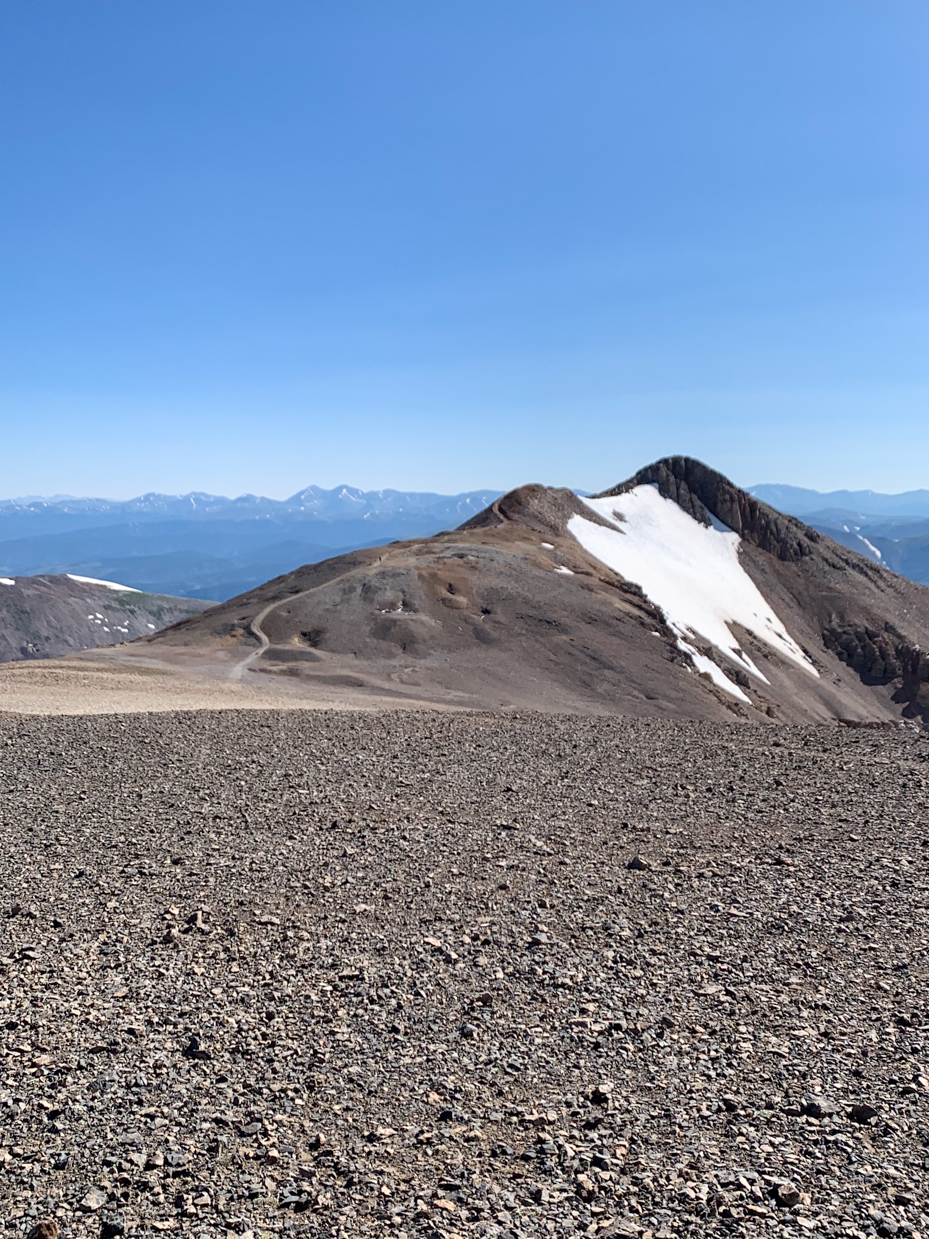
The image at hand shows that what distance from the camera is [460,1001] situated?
31.2ft

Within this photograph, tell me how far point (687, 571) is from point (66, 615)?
137 m

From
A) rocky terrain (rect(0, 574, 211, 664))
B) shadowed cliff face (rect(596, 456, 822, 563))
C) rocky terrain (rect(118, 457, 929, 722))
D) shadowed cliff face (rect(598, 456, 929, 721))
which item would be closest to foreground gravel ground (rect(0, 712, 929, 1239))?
rocky terrain (rect(118, 457, 929, 722))

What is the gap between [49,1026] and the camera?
8.74m

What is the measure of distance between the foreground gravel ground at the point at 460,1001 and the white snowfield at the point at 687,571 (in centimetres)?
3702

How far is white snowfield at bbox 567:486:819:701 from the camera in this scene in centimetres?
6053

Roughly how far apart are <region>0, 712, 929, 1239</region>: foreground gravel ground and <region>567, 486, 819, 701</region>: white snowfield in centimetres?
3702

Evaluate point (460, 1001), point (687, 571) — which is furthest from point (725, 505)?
point (460, 1001)

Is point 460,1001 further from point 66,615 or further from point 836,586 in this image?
point 66,615

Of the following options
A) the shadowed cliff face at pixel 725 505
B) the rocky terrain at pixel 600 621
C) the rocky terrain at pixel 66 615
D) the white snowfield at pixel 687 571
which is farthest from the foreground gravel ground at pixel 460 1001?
the rocky terrain at pixel 66 615

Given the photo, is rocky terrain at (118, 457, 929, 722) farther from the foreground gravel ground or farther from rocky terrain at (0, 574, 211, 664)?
rocky terrain at (0, 574, 211, 664)

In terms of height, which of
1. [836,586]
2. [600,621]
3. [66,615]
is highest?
[836,586]

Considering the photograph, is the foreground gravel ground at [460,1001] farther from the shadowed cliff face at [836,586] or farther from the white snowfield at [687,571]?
the shadowed cliff face at [836,586]

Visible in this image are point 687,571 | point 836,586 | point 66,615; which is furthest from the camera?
point 66,615

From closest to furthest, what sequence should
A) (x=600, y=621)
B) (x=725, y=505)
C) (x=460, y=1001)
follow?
(x=460, y=1001) < (x=600, y=621) < (x=725, y=505)
